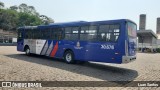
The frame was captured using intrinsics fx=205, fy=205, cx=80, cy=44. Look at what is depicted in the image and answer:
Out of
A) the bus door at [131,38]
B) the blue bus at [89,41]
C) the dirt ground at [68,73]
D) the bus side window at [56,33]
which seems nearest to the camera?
the dirt ground at [68,73]

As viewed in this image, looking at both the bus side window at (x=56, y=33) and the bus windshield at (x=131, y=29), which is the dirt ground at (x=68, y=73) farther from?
the bus side window at (x=56, y=33)

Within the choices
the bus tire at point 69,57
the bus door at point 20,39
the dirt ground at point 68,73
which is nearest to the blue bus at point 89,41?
the bus tire at point 69,57

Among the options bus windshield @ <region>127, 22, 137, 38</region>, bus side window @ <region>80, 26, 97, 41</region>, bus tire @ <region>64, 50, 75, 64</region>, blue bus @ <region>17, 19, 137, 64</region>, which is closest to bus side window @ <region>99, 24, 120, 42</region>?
blue bus @ <region>17, 19, 137, 64</region>

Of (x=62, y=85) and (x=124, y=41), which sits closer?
(x=62, y=85)

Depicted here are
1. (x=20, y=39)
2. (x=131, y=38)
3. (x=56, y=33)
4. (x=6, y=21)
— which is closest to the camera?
(x=131, y=38)

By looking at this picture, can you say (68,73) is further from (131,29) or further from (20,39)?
(20,39)

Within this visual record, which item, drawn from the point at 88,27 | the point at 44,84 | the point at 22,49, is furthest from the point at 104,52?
the point at 22,49

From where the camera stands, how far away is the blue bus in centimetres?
1202

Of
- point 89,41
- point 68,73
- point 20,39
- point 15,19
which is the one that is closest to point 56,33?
point 89,41

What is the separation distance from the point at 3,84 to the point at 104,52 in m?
6.86

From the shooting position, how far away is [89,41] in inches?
543

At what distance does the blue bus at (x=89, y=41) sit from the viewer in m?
12.0

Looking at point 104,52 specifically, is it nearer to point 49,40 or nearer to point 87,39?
point 87,39

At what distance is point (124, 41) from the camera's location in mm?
11781
